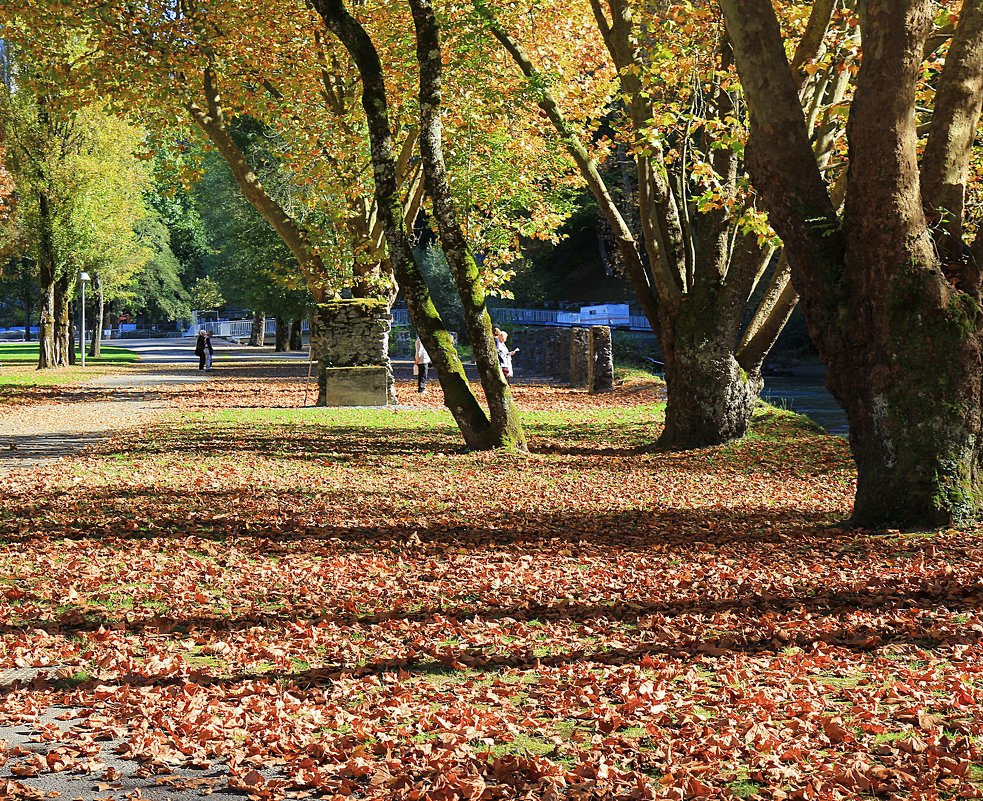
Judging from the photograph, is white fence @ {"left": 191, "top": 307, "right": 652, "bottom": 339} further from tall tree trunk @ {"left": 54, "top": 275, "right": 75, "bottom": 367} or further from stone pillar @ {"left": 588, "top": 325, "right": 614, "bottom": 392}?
stone pillar @ {"left": 588, "top": 325, "right": 614, "bottom": 392}

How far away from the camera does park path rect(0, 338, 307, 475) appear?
16781 millimetres

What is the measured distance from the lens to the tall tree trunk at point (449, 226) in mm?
14867

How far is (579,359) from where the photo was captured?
3328 cm

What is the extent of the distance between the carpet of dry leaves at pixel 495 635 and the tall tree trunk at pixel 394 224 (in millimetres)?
2467

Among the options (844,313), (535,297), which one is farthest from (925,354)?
(535,297)

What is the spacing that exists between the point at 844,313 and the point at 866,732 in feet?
17.4

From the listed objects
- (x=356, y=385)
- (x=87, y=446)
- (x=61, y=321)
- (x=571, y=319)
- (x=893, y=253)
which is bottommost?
(x=87, y=446)

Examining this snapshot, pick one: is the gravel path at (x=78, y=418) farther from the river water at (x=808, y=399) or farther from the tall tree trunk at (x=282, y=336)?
the tall tree trunk at (x=282, y=336)

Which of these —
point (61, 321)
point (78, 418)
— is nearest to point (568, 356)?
point (78, 418)

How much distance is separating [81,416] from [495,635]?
1810 cm

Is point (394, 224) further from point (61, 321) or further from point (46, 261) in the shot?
point (61, 321)

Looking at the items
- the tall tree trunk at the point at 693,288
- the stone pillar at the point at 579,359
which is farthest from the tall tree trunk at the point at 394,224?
the stone pillar at the point at 579,359

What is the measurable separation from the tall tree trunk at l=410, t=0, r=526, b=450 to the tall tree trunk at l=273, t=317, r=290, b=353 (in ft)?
143

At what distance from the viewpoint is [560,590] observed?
7973mm
